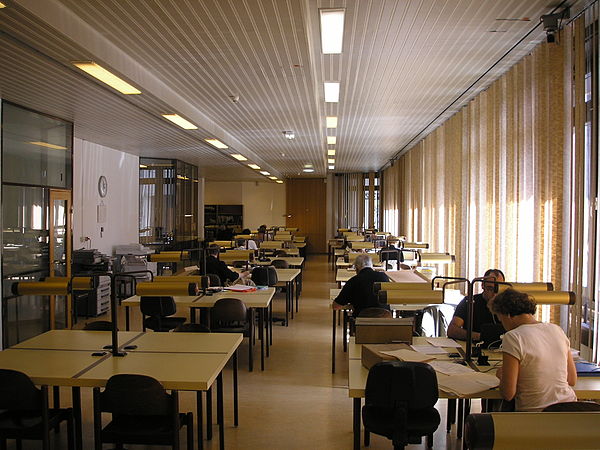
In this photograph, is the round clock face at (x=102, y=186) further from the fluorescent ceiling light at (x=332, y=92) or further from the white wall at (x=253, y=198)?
the white wall at (x=253, y=198)

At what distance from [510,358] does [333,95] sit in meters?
4.98

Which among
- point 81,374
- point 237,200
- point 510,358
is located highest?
point 237,200

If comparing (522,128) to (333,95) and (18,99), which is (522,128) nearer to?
(333,95)

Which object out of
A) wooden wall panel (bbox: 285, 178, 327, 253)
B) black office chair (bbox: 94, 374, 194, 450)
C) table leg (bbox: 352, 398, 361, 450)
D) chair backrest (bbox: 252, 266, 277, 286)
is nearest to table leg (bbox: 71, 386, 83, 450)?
black office chair (bbox: 94, 374, 194, 450)

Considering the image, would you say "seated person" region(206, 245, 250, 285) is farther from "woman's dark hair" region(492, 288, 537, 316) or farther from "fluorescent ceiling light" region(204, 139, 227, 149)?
"woman's dark hair" region(492, 288, 537, 316)

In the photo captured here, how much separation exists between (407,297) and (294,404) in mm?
1948

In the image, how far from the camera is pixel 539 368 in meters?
2.84

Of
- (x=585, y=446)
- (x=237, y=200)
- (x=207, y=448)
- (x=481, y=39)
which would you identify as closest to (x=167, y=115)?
(x=481, y=39)

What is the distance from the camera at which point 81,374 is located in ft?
10.9

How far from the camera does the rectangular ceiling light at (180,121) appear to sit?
7.66 m

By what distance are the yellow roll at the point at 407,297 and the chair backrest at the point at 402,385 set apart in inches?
23.2

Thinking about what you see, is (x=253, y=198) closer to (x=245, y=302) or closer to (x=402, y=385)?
(x=245, y=302)

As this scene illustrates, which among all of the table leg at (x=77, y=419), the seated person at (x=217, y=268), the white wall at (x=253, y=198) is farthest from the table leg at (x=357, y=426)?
the white wall at (x=253, y=198)

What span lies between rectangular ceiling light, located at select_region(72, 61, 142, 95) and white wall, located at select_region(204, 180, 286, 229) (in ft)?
58.8
